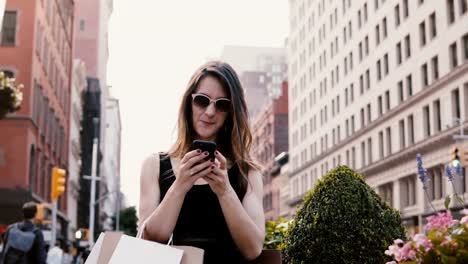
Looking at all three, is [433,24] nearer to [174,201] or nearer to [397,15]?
[397,15]

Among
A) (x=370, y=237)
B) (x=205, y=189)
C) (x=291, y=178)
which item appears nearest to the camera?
(x=205, y=189)

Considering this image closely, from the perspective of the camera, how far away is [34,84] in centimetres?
3822

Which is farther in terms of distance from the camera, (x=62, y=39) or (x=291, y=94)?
(x=291, y=94)

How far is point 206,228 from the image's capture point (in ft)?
11.2

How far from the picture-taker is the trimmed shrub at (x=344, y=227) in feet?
19.1

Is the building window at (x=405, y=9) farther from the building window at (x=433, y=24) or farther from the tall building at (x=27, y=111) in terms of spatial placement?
the tall building at (x=27, y=111)

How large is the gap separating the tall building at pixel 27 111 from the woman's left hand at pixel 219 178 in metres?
34.5

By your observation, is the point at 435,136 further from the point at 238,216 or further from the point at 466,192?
the point at 238,216

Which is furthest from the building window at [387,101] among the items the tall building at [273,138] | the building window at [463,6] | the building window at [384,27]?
the tall building at [273,138]

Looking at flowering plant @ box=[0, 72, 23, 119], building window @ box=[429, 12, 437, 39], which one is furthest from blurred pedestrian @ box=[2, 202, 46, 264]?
building window @ box=[429, 12, 437, 39]

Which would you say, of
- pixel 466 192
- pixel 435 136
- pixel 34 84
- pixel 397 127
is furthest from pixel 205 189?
pixel 397 127

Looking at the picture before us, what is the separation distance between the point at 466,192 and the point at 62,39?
3244 cm

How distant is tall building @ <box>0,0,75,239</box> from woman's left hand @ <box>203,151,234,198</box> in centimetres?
3454

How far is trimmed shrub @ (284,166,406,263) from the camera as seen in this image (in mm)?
5809
